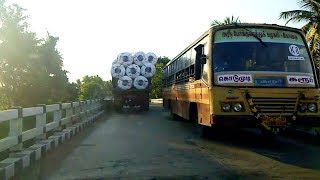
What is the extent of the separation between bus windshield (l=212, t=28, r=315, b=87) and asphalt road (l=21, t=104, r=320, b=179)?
160 cm

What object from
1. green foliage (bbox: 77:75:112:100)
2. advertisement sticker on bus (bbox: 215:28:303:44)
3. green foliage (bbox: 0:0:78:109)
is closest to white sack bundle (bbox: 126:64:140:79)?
green foliage (bbox: 77:75:112:100)

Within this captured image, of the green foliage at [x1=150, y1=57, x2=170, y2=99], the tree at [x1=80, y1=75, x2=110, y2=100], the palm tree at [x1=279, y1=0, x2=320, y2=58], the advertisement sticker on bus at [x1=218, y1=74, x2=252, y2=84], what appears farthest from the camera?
the green foliage at [x1=150, y1=57, x2=170, y2=99]

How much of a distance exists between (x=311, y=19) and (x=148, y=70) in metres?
10.7

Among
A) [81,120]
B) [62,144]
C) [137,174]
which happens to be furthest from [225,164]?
[81,120]

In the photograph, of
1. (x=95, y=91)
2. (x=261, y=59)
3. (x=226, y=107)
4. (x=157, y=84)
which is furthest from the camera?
(x=157, y=84)

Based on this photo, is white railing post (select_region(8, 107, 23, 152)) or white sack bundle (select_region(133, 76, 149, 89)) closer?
white railing post (select_region(8, 107, 23, 152))

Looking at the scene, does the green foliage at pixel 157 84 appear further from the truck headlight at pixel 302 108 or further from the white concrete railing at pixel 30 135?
the truck headlight at pixel 302 108

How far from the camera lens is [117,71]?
30875 millimetres

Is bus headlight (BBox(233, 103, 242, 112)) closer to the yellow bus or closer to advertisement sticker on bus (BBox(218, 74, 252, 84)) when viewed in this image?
the yellow bus

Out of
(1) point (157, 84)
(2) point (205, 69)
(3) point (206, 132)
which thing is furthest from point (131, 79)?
(1) point (157, 84)

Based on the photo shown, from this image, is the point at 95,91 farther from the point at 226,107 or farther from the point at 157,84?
the point at 157,84

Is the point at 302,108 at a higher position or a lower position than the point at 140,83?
lower

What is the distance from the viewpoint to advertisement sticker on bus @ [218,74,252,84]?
10805 millimetres

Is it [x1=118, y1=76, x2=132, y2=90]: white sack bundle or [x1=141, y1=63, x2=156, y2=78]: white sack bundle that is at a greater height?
[x1=141, y1=63, x2=156, y2=78]: white sack bundle
